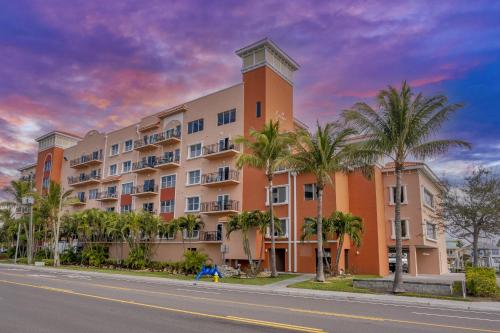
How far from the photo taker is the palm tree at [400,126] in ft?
71.3

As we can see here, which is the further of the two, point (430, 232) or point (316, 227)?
point (430, 232)

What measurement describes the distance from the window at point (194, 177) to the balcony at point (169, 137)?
14.6ft

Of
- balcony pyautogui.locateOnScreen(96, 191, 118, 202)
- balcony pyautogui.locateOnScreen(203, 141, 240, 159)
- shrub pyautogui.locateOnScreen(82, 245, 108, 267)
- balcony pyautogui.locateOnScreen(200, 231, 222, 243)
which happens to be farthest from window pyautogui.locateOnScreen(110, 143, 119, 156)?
balcony pyautogui.locateOnScreen(200, 231, 222, 243)

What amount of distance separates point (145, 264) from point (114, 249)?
11.5m

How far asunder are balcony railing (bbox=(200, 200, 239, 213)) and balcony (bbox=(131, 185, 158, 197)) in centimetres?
931

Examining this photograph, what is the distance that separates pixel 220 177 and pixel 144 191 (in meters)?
12.4

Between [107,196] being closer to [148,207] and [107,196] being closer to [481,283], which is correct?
[148,207]

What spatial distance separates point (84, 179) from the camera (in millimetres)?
59500

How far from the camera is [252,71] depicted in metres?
41.4

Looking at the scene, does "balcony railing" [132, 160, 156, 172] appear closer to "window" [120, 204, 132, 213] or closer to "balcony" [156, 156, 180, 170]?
"balcony" [156, 156, 180, 170]

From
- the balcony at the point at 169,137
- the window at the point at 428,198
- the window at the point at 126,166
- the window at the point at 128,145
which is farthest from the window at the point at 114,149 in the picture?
the window at the point at 428,198

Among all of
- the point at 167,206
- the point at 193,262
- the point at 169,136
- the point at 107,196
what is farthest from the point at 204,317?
the point at 107,196

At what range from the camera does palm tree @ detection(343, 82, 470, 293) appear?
21.7 meters

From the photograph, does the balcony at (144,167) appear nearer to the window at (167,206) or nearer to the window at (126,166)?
the window at (126,166)
